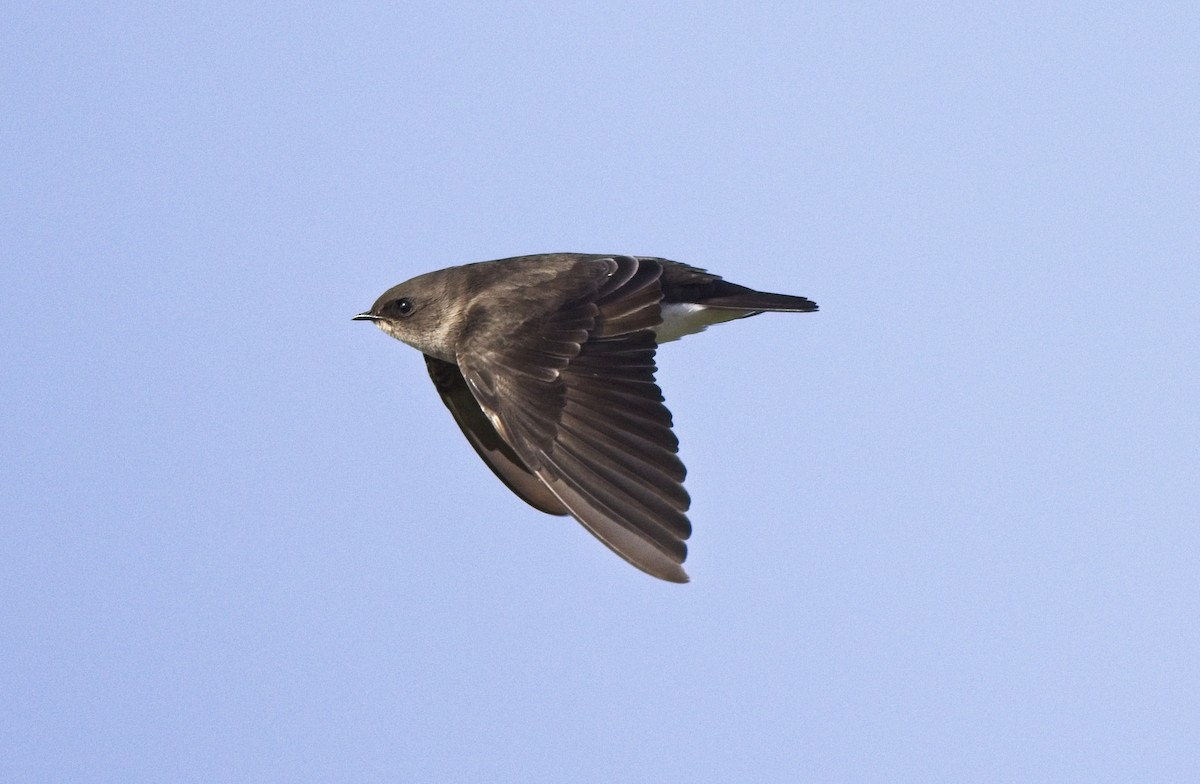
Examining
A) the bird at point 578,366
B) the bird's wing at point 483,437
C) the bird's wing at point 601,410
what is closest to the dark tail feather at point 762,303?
the bird at point 578,366

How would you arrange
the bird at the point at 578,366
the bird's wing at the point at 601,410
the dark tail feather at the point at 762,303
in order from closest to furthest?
1. the bird's wing at the point at 601,410
2. the bird at the point at 578,366
3. the dark tail feather at the point at 762,303

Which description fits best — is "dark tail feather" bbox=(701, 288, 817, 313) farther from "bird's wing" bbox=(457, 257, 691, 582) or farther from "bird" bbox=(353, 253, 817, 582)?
"bird's wing" bbox=(457, 257, 691, 582)

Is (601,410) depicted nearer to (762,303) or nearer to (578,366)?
(578,366)

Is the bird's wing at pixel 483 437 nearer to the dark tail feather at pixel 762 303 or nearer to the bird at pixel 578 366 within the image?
the bird at pixel 578 366

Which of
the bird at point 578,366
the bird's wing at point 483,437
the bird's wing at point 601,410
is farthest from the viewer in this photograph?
the bird's wing at point 483,437

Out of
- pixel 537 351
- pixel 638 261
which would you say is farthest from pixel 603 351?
pixel 638 261

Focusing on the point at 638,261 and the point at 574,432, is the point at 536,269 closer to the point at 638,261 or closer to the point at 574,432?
the point at 638,261

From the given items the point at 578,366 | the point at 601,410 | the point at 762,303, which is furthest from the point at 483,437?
the point at 601,410
